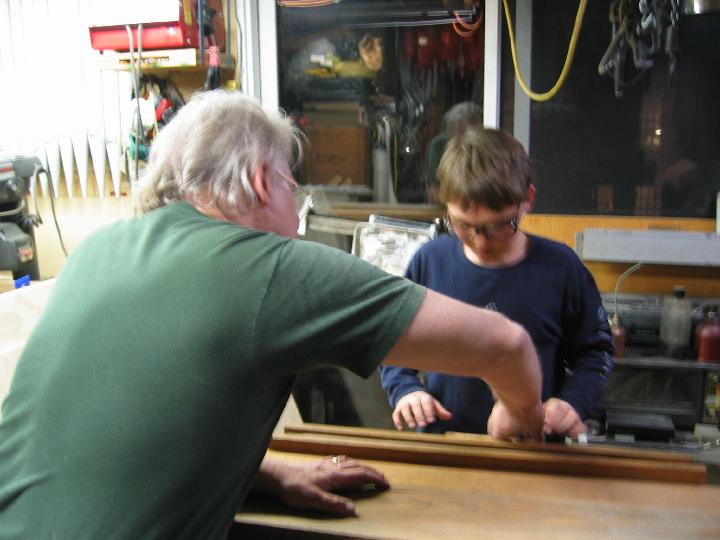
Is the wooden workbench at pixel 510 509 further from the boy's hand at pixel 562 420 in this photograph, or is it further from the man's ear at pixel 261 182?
the man's ear at pixel 261 182

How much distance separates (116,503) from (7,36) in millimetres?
2986

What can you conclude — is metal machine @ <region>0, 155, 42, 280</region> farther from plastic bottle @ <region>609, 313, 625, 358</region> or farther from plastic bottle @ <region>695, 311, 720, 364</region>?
plastic bottle @ <region>695, 311, 720, 364</region>

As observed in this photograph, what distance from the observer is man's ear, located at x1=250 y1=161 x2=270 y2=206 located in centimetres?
85

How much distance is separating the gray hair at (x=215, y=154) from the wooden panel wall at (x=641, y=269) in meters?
1.98

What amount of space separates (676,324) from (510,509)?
A: 188 centimetres

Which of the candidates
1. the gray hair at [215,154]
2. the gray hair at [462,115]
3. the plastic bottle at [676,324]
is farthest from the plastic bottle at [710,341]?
the gray hair at [215,154]

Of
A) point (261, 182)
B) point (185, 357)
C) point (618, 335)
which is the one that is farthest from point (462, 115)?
point (185, 357)

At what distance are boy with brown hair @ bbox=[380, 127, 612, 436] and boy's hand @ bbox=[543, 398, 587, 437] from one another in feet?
0.13

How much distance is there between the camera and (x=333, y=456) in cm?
106

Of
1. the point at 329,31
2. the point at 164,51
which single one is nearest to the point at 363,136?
the point at 329,31

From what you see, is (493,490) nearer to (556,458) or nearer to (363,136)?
(556,458)

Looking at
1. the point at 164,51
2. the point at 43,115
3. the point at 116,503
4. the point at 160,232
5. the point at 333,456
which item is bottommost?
the point at 333,456

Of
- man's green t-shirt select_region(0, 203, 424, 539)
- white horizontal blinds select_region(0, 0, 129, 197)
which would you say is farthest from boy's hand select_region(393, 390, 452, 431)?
white horizontal blinds select_region(0, 0, 129, 197)

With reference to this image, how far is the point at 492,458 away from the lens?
102 cm
